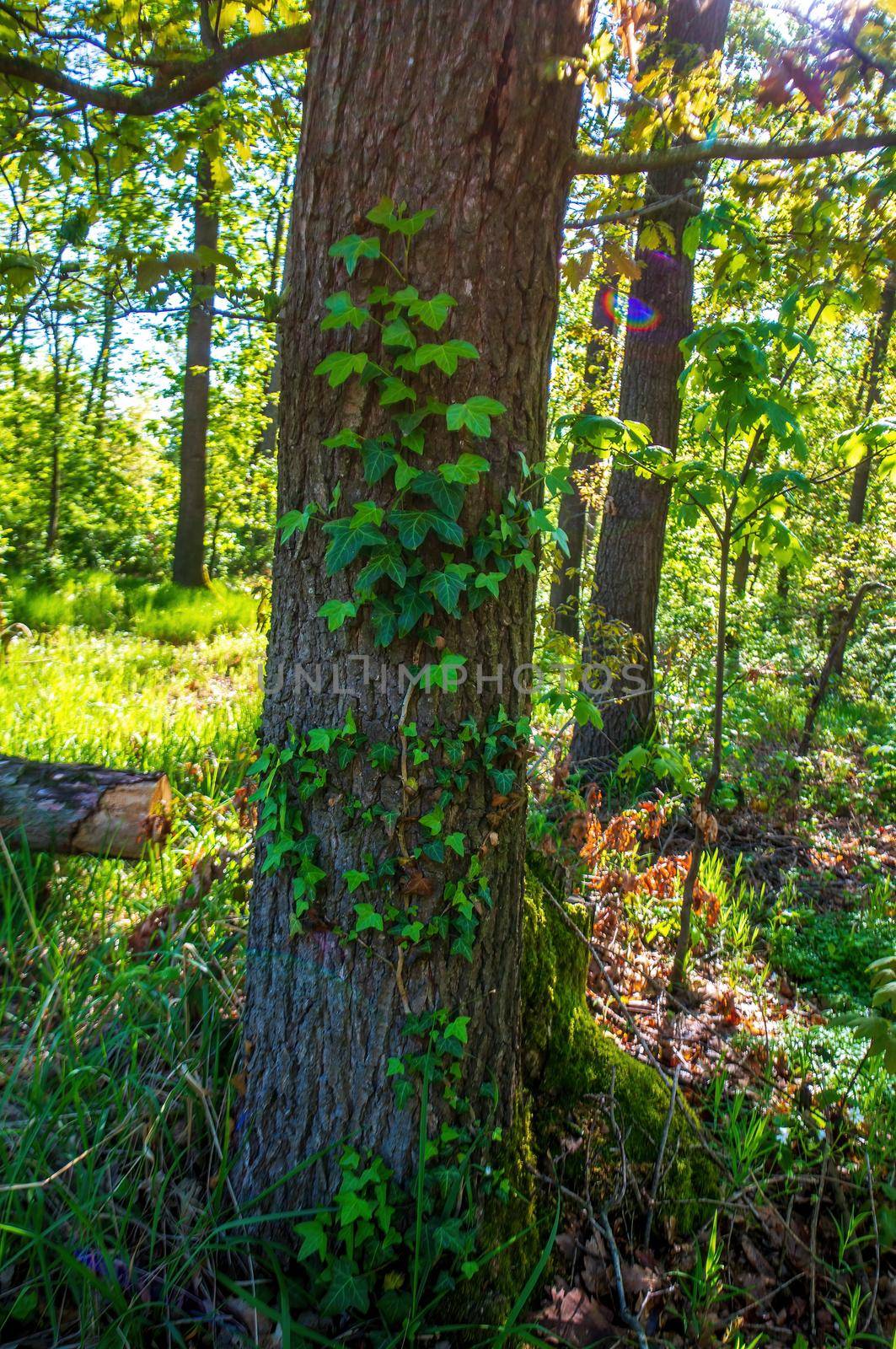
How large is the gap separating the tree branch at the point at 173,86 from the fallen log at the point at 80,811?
7.40ft

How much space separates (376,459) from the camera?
66.0 inches

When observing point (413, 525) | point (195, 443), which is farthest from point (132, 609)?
point (413, 525)

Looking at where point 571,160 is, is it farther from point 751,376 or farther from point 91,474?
point 91,474

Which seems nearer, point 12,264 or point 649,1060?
point 12,264

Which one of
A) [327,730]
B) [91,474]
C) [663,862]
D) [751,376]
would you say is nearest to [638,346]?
[751,376]

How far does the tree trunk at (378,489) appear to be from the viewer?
65.4 inches

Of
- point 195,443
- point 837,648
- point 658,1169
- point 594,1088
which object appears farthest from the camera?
point 195,443

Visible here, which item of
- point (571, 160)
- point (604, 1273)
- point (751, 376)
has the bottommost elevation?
point (604, 1273)

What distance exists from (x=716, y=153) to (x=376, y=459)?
1194 millimetres

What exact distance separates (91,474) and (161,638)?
5114 millimetres

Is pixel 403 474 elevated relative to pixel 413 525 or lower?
elevated

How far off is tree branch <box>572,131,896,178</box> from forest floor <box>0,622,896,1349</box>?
90.7 inches

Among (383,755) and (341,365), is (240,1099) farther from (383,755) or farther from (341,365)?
(341,365)

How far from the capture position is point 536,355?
6.10ft
